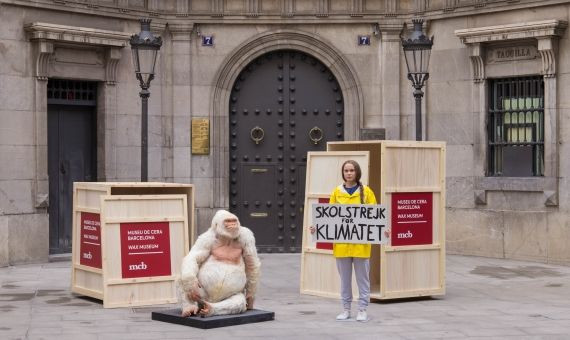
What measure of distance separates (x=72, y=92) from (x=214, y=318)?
8982 millimetres

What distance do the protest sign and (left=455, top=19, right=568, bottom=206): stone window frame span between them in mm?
6758

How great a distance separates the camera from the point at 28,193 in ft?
59.9

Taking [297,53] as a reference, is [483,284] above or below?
below

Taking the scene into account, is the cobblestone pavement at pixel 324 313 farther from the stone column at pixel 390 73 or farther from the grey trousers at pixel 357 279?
the stone column at pixel 390 73

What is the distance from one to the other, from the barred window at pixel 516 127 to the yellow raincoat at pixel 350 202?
7008 millimetres

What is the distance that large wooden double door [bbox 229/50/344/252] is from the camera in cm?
2053

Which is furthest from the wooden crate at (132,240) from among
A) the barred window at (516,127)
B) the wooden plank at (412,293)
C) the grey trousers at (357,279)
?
the barred window at (516,127)

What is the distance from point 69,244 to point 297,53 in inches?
208

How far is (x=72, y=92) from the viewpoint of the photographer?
19.5 meters

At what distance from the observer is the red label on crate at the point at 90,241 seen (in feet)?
44.4

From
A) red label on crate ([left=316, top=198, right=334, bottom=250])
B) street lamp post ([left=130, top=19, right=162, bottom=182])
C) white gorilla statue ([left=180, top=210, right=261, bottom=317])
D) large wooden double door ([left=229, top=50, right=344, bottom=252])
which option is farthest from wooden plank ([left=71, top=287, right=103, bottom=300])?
large wooden double door ([left=229, top=50, right=344, bottom=252])

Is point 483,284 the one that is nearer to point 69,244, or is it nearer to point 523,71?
point 523,71

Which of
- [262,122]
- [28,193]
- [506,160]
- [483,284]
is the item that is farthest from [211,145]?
[483,284]

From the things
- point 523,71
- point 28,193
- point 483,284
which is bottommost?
point 483,284
